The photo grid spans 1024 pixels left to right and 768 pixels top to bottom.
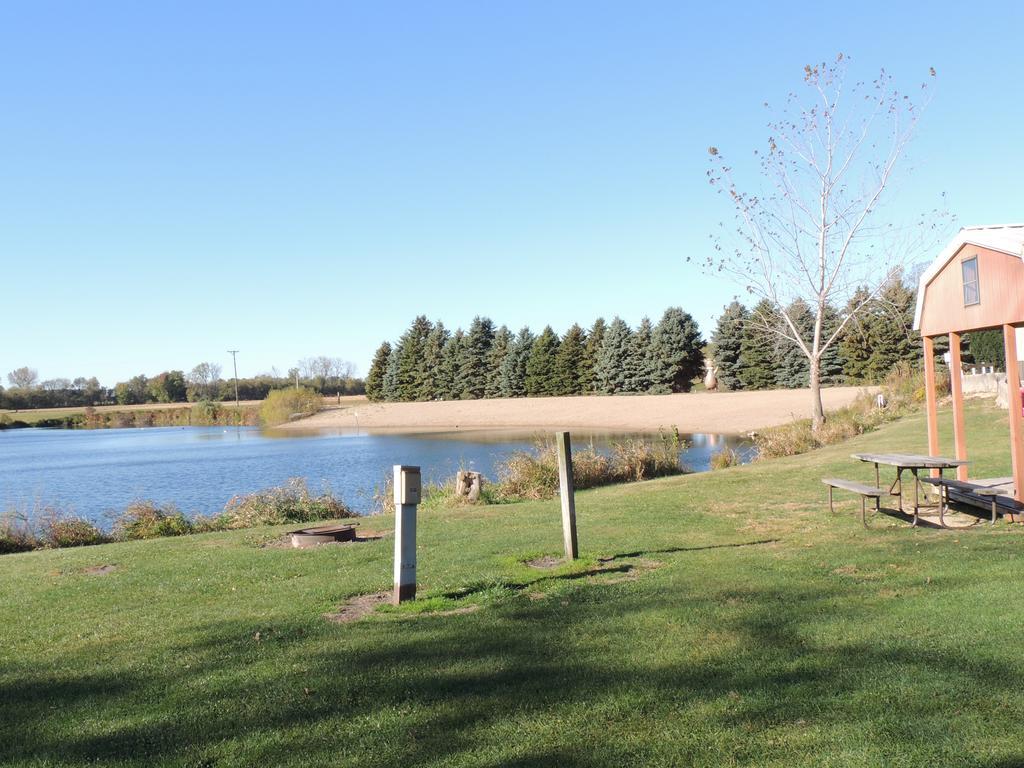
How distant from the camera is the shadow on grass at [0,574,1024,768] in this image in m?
3.92

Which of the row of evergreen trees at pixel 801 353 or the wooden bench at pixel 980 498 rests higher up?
the row of evergreen trees at pixel 801 353

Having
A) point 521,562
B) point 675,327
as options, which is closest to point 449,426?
point 675,327

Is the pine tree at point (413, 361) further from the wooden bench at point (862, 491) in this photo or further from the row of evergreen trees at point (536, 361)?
the wooden bench at point (862, 491)

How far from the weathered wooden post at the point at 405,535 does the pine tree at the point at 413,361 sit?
73.5 m

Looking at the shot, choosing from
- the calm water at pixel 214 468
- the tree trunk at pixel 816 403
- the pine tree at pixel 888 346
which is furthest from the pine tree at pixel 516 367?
the tree trunk at pixel 816 403

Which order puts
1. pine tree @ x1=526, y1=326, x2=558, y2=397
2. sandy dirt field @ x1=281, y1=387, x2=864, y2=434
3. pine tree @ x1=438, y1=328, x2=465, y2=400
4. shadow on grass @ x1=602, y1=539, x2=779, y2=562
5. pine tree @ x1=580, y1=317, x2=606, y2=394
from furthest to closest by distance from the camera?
pine tree @ x1=438, y1=328, x2=465, y2=400
pine tree @ x1=526, y1=326, x2=558, y2=397
pine tree @ x1=580, y1=317, x2=606, y2=394
sandy dirt field @ x1=281, y1=387, x2=864, y2=434
shadow on grass @ x1=602, y1=539, x2=779, y2=562

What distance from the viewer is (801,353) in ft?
191

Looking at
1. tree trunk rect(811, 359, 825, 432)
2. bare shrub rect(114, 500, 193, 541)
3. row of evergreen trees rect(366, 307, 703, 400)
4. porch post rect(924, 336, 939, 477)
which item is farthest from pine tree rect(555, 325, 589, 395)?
porch post rect(924, 336, 939, 477)

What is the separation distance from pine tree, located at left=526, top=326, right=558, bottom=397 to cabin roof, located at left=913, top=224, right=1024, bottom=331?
195 feet

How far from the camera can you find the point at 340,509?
1681 cm

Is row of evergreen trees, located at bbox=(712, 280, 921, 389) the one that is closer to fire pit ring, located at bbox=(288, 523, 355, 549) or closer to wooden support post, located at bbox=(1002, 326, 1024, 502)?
wooden support post, located at bbox=(1002, 326, 1024, 502)

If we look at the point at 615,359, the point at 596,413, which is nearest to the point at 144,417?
the point at 615,359

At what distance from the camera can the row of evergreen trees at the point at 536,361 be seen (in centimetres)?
6494

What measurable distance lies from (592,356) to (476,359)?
39.9ft
